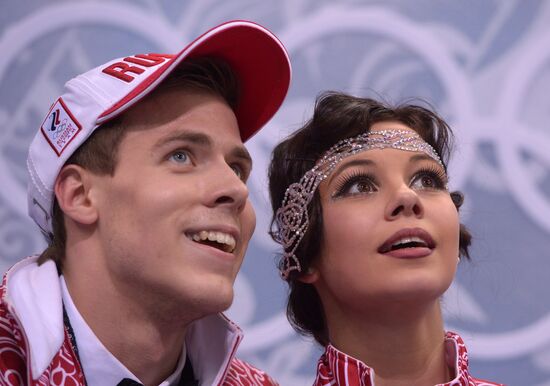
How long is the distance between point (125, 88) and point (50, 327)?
50 cm

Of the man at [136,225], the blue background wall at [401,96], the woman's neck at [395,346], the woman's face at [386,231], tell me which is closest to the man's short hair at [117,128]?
the man at [136,225]

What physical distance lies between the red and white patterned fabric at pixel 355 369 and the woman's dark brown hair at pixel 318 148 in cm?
15

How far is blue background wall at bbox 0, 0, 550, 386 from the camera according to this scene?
2580 mm

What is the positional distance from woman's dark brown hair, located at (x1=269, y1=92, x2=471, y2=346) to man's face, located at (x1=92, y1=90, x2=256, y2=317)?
304 mm

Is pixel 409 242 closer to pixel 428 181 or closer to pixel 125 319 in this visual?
pixel 428 181

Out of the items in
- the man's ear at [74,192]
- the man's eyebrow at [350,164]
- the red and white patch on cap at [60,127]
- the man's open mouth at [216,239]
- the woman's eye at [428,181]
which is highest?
the woman's eye at [428,181]

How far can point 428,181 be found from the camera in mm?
1924

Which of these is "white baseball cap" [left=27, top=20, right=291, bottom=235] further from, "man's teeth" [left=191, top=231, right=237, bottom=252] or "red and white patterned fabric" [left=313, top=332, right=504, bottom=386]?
"red and white patterned fabric" [left=313, top=332, right=504, bottom=386]

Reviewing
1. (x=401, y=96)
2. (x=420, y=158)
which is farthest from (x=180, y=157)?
(x=401, y=96)

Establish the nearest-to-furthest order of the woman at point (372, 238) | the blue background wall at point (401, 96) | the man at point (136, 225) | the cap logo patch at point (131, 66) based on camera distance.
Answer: the man at point (136, 225) → the cap logo patch at point (131, 66) → the woman at point (372, 238) → the blue background wall at point (401, 96)

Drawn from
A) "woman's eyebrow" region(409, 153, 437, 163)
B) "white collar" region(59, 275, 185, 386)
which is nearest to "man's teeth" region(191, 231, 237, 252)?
"white collar" region(59, 275, 185, 386)

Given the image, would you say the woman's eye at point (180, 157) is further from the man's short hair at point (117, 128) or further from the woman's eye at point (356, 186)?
the woman's eye at point (356, 186)

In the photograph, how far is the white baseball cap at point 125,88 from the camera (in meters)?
1.63

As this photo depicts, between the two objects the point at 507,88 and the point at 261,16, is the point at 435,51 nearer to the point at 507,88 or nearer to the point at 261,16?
the point at 507,88
